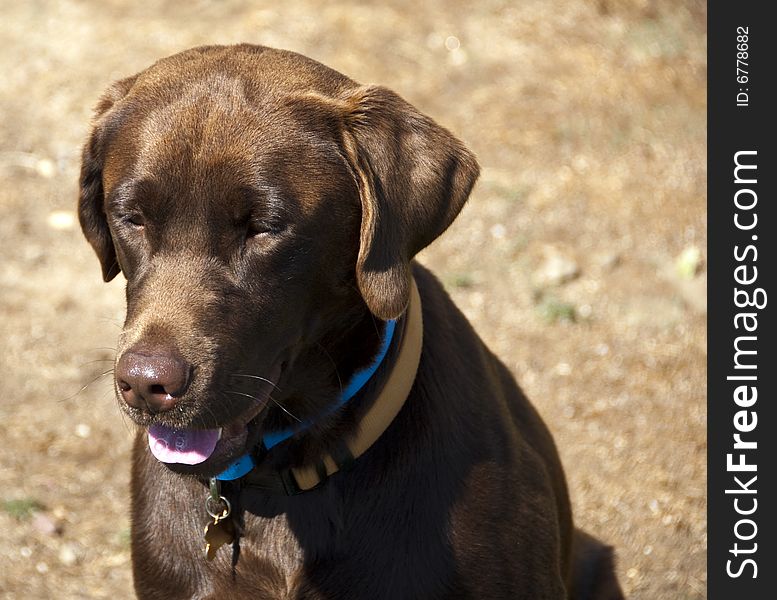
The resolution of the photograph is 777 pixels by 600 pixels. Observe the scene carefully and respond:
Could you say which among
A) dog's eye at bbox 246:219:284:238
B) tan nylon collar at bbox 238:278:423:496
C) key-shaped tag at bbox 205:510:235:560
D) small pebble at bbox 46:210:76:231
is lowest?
small pebble at bbox 46:210:76:231

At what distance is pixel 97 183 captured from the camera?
3250mm

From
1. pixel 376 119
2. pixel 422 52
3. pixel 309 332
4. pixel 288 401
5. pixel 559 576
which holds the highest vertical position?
pixel 376 119

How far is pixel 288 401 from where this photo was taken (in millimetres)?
3143

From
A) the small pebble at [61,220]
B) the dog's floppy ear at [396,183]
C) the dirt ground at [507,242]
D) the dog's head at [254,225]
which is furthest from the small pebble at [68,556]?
the dog's floppy ear at [396,183]

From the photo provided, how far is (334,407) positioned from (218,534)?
1.50ft

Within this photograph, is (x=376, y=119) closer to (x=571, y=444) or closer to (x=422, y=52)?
(x=571, y=444)

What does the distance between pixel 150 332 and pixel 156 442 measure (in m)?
0.37

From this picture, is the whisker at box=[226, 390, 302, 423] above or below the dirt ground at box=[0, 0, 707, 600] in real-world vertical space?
above

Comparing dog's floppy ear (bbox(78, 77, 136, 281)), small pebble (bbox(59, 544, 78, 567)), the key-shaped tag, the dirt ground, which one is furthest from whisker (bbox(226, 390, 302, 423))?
small pebble (bbox(59, 544, 78, 567))

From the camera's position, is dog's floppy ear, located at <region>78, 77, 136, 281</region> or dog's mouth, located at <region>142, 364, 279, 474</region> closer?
dog's mouth, located at <region>142, 364, 279, 474</region>

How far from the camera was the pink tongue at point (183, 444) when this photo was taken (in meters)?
2.88

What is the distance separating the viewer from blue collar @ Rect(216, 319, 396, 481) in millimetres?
3127

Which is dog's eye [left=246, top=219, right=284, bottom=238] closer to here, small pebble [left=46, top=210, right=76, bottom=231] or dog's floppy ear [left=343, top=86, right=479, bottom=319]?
dog's floppy ear [left=343, top=86, right=479, bottom=319]
